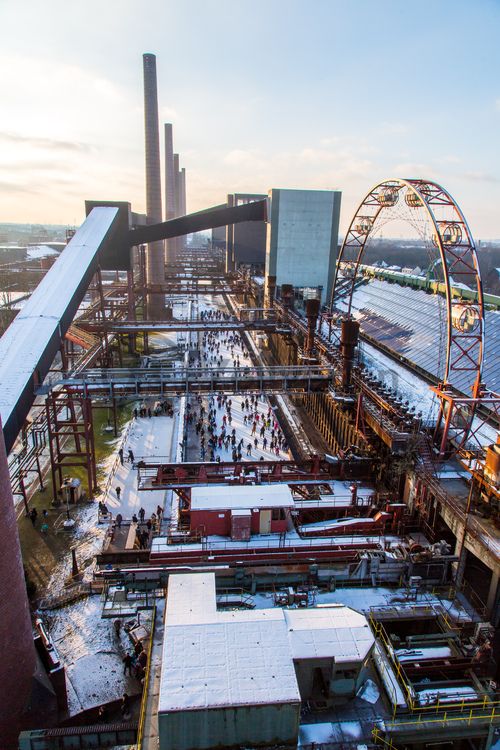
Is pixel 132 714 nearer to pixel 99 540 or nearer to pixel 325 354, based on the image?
pixel 99 540

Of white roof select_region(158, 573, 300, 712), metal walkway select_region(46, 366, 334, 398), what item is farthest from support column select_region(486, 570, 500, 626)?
metal walkway select_region(46, 366, 334, 398)

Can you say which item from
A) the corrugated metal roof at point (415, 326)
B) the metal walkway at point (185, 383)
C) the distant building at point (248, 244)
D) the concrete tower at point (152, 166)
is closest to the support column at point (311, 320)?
the metal walkway at point (185, 383)

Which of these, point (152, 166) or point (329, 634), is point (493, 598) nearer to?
point (329, 634)

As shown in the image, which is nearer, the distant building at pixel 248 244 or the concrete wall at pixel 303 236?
the concrete wall at pixel 303 236

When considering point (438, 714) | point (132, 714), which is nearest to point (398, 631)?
point (438, 714)

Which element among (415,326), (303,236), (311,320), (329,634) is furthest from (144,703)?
(303,236)

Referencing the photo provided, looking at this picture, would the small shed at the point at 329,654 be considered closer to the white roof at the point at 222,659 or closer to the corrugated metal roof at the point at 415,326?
the white roof at the point at 222,659
